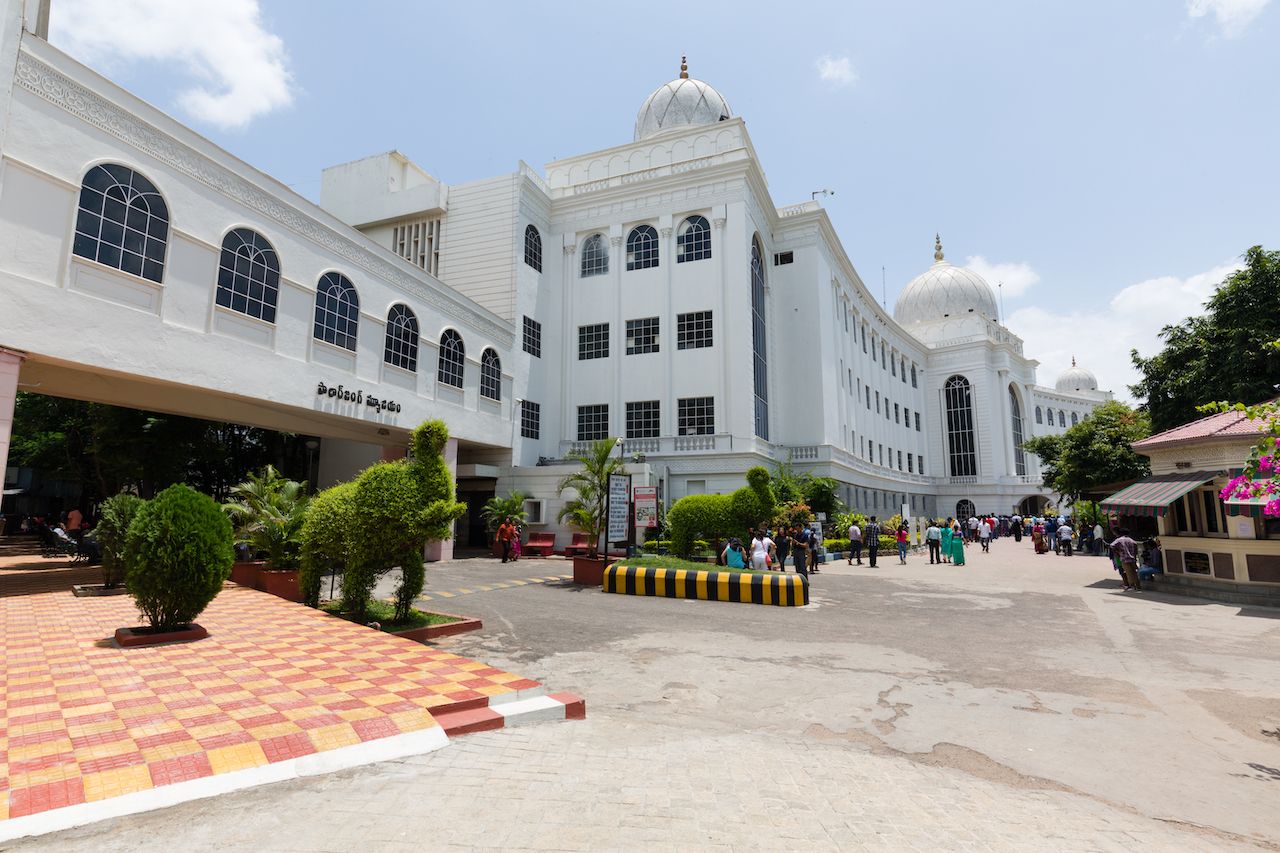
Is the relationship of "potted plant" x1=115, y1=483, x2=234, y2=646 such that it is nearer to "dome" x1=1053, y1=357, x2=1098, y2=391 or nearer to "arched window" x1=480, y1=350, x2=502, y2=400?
"arched window" x1=480, y1=350, x2=502, y2=400

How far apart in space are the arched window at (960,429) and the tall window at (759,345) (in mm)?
30961

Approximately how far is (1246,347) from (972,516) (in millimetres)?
32483

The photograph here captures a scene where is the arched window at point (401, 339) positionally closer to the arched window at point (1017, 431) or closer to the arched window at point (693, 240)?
the arched window at point (693, 240)

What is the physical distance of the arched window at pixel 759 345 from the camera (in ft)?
95.5

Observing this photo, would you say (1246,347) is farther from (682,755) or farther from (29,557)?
(29,557)

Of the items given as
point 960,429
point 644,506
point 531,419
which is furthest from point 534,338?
point 960,429

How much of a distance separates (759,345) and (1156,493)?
18026 mm

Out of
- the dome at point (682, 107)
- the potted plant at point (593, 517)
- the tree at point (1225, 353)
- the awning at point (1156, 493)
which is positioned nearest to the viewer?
the awning at point (1156, 493)

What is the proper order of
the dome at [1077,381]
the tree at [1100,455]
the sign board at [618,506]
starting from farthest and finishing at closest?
the dome at [1077,381] < the tree at [1100,455] < the sign board at [618,506]

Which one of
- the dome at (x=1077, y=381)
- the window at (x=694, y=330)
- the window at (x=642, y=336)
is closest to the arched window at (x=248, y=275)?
the window at (x=642, y=336)

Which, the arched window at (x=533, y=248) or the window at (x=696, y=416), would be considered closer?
the window at (x=696, y=416)

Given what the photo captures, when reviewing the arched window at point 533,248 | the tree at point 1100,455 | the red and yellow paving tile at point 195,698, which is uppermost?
the arched window at point 533,248

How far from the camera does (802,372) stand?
105 ft

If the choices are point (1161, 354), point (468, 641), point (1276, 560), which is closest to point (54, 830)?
point (468, 641)
